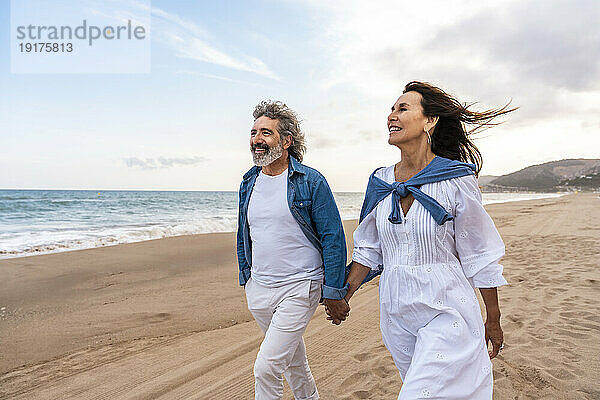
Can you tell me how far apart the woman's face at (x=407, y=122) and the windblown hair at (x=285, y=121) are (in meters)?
0.98

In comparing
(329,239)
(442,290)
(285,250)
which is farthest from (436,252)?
(285,250)

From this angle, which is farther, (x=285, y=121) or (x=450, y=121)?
(x=285, y=121)

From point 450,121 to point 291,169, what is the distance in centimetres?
113

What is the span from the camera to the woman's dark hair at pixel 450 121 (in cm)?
246

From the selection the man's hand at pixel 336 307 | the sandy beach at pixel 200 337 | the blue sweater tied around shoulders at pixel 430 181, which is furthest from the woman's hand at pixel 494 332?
the sandy beach at pixel 200 337

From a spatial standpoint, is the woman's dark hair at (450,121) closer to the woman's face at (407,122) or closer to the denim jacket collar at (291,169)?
the woman's face at (407,122)

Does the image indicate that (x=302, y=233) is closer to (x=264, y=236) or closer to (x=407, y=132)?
(x=264, y=236)

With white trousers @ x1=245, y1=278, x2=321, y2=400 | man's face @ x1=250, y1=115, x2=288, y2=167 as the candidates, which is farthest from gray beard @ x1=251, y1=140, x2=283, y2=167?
white trousers @ x1=245, y1=278, x2=321, y2=400

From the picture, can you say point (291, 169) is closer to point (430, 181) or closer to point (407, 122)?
point (407, 122)

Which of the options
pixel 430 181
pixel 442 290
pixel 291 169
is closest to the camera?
pixel 442 290

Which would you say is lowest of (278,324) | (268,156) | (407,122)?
(278,324)

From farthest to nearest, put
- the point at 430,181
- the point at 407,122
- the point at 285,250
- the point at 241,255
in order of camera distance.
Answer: the point at 241,255, the point at 285,250, the point at 407,122, the point at 430,181

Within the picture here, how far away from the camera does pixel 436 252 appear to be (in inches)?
87.0

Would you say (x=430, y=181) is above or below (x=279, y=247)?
above
